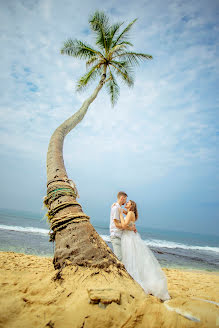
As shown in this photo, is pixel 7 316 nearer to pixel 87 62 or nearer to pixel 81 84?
pixel 81 84

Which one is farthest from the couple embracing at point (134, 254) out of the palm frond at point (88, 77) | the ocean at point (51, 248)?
the palm frond at point (88, 77)

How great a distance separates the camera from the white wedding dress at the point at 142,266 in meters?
2.91

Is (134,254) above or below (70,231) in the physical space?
below

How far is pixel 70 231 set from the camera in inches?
108

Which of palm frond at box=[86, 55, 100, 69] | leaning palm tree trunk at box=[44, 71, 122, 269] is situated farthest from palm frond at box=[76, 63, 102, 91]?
leaning palm tree trunk at box=[44, 71, 122, 269]

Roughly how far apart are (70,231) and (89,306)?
3.74 ft

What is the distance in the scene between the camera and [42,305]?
180cm

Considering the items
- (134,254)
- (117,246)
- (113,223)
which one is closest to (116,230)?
(113,223)

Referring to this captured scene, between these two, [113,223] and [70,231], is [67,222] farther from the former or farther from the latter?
[113,223]

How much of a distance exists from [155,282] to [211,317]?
139cm

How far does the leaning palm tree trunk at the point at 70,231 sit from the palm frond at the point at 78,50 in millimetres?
7968

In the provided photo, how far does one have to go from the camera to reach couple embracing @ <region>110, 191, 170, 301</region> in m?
2.97

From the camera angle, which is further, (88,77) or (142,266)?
(88,77)

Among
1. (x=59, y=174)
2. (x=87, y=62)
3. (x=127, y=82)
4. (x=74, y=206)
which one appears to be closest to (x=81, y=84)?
(x=87, y=62)
